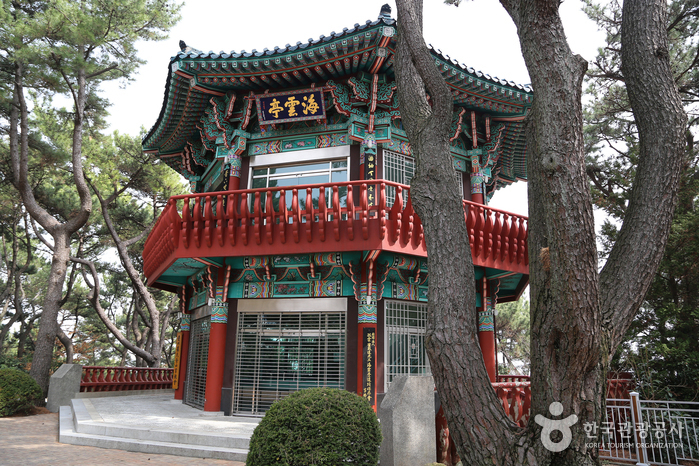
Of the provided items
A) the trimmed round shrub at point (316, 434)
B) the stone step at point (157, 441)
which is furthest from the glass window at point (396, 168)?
the trimmed round shrub at point (316, 434)

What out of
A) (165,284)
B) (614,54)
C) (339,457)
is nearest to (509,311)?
(614,54)

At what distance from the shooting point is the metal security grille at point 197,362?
11445 mm

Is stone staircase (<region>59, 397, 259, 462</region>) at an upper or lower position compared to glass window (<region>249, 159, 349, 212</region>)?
lower

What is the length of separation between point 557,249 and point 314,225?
6.48 metres

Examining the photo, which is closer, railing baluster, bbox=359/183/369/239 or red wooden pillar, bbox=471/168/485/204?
railing baluster, bbox=359/183/369/239

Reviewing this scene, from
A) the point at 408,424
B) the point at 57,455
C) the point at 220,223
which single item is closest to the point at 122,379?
the point at 220,223

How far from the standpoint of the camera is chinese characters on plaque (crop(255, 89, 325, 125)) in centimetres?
1095

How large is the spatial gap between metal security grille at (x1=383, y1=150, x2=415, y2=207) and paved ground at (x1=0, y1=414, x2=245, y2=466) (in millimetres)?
6867

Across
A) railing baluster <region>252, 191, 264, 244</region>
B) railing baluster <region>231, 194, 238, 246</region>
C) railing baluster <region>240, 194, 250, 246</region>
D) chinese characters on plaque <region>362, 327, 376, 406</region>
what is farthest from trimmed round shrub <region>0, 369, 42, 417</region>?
chinese characters on plaque <region>362, 327, 376, 406</region>

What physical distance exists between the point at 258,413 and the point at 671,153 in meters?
8.83

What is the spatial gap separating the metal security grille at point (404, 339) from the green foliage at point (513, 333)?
19738 mm

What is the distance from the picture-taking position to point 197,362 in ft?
39.9

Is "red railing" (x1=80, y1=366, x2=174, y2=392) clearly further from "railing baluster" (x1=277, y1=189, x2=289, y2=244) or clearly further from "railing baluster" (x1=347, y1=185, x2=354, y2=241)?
"railing baluster" (x1=347, y1=185, x2=354, y2=241)

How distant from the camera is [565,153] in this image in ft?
11.3
